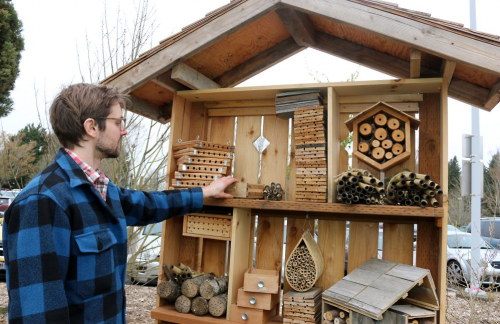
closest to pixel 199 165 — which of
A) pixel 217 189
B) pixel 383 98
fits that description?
pixel 217 189

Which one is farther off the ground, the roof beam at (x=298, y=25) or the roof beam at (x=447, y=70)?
the roof beam at (x=298, y=25)

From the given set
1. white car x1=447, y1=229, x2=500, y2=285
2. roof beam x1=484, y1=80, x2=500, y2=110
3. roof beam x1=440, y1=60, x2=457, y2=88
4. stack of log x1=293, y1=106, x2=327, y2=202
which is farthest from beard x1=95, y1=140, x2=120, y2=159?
white car x1=447, y1=229, x2=500, y2=285

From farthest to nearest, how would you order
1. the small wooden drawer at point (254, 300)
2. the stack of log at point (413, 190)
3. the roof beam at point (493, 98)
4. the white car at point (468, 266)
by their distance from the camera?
the white car at point (468, 266) → the small wooden drawer at point (254, 300) → the roof beam at point (493, 98) → the stack of log at point (413, 190)

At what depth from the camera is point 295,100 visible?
2986 mm

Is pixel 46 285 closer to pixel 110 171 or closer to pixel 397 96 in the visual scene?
pixel 397 96

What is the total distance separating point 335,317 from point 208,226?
1122 millimetres

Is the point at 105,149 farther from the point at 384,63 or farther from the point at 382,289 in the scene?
the point at 384,63

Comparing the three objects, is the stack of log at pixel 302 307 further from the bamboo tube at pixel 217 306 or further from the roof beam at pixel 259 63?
the roof beam at pixel 259 63

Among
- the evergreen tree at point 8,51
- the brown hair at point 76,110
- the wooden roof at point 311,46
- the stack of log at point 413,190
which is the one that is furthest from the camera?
the evergreen tree at point 8,51

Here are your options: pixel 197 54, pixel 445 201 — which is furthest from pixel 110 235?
pixel 445 201

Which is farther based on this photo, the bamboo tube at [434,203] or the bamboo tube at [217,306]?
the bamboo tube at [217,306]

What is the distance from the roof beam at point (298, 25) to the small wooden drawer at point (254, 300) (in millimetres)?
1882

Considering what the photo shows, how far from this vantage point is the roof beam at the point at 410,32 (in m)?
2.20

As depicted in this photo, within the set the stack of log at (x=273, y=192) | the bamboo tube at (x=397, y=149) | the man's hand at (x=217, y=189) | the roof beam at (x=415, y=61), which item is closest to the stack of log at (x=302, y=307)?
the stack of log at (x=273, y=192)
